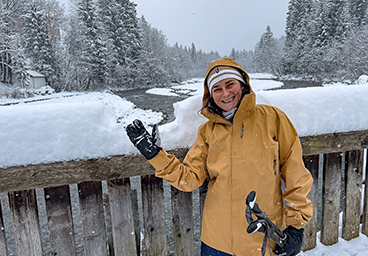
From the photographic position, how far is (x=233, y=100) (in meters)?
1.59

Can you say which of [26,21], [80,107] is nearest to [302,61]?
[26,21]

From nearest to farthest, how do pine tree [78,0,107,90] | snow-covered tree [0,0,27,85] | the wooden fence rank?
the wooden fence → snow-covered tree [0,0,27,85] → pine tree [78,0,107,90]

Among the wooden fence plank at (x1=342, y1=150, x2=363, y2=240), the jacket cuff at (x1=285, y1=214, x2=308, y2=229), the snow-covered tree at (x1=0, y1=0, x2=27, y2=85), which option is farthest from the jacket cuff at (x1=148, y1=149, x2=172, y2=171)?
the snow-covered tree at (x1=0, y1=0, x2=27, y2=85)

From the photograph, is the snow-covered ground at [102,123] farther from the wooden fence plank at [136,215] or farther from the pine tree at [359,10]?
the pine tree at [359,10]

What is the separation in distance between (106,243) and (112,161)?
0.70 metres

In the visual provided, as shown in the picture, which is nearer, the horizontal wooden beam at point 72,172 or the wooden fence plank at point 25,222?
the horizontal wooden beam at point 72,172

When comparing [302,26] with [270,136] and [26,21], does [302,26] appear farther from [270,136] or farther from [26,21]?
[270,136]

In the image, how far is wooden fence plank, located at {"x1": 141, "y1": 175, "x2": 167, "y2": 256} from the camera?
69.5 inches

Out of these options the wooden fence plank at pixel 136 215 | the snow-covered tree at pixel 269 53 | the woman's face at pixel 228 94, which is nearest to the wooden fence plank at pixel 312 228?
the woman's face at pixel 228 94

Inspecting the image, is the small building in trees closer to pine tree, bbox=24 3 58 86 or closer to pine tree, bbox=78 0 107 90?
pine tree, bbox=24 3 58 86

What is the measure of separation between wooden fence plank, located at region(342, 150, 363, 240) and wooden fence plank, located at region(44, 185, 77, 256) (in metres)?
2.39

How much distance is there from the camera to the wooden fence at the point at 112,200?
147 cm

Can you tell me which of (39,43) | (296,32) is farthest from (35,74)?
(296,32)

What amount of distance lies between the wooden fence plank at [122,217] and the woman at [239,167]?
1.40 feet
